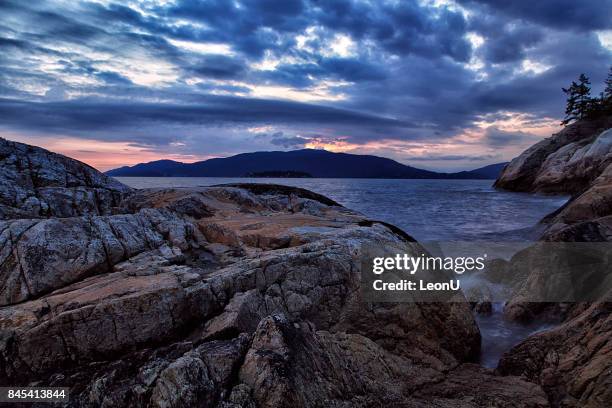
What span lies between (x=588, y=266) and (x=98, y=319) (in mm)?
9505

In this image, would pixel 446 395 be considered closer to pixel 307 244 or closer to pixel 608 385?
pixel 608 385

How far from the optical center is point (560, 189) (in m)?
40.2

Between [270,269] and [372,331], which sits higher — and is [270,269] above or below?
above

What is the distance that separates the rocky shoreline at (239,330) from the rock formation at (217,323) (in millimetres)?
18

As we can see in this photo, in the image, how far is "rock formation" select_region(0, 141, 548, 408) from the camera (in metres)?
3.96

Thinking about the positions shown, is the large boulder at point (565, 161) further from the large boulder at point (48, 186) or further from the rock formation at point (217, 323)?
the large boulder at point (48, 186)

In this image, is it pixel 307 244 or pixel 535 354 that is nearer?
pixel 535 354

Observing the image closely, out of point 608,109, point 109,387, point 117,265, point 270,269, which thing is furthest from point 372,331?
point 608,109

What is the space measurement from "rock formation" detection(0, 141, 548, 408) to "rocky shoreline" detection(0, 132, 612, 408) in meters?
0.02
